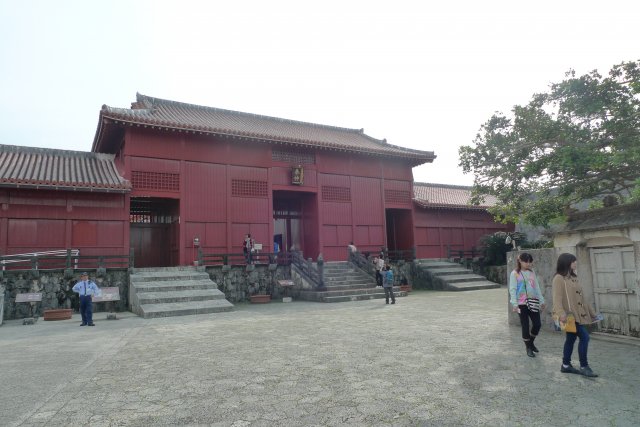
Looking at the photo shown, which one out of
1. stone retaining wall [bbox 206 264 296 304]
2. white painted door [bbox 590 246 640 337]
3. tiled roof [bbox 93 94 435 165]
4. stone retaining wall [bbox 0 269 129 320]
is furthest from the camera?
stone retaining wall [bbox 206 264 296 304]

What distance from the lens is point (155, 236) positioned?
1797 centimetres

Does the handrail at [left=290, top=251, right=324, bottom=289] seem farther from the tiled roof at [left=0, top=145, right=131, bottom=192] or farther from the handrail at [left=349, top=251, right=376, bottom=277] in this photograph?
the tiled roof at [left=0, top=145, right=131, bottom=192]

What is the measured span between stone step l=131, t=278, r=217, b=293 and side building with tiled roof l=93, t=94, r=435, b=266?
2056mm

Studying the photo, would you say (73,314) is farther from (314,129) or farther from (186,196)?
(314,129)

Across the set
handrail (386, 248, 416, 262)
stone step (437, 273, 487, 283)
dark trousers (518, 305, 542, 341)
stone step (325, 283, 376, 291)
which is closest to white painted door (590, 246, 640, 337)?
dark trousers (518, 305, 542, 341)

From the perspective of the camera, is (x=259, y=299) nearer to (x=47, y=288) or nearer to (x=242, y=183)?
(x=242, y=183)

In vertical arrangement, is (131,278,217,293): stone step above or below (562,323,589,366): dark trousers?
above

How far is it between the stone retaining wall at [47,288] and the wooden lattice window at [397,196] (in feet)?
43.4

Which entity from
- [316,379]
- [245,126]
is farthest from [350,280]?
[316,379]

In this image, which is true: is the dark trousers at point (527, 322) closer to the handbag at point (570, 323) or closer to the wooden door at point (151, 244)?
the handbag at point (570, 323)

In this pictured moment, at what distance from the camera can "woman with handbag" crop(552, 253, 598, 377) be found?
4.53 metres

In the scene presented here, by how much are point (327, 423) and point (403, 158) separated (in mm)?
19457

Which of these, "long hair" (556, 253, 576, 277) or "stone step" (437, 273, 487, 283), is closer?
"long hair" (556, 253, 576, 277)

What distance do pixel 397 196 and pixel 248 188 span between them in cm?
834
